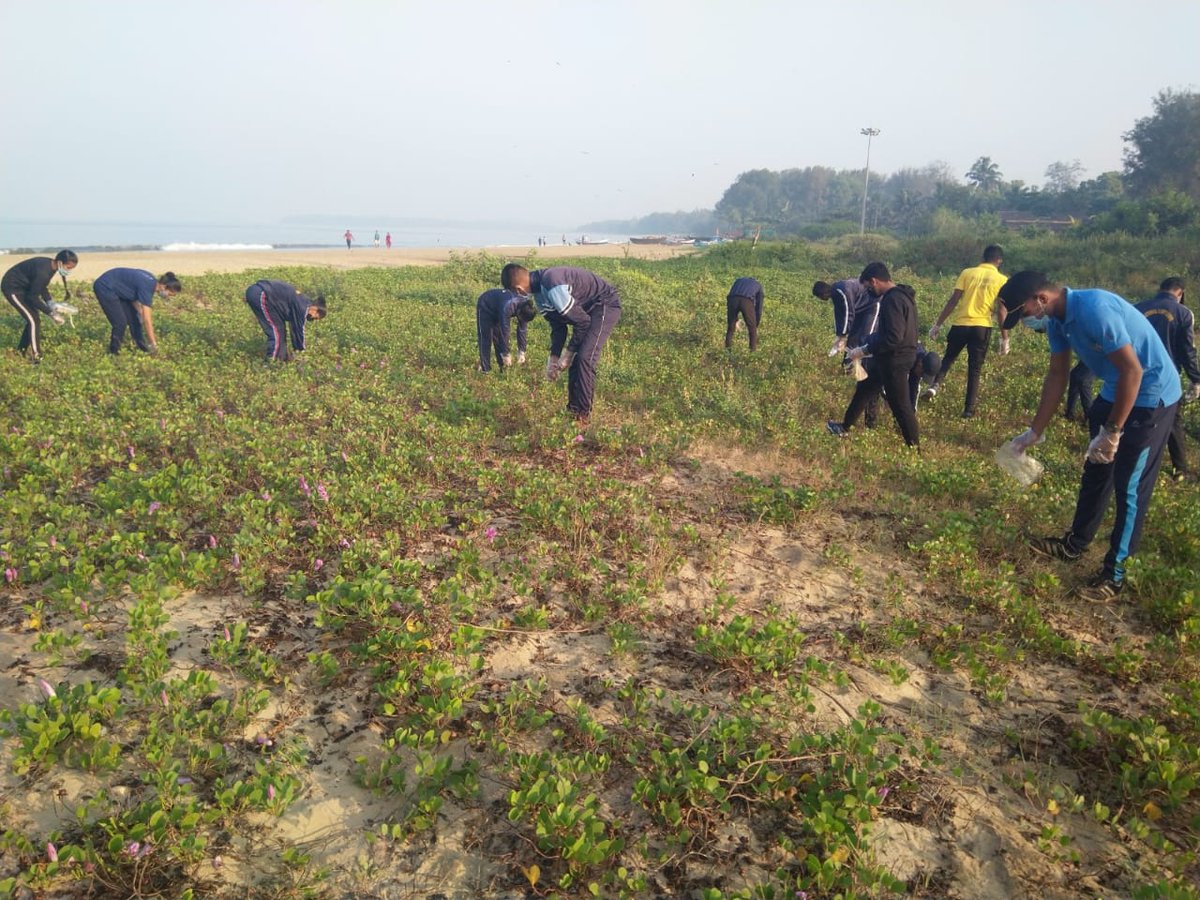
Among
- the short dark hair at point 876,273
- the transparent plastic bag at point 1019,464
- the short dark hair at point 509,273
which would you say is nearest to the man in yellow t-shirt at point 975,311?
the short dark hair at point 876,273

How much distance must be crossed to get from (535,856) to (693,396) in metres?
5.70

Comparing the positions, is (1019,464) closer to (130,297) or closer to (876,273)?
(876,273)

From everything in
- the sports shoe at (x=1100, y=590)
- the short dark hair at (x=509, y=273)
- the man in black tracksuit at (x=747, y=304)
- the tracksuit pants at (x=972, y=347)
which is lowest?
the sports shoe at (x=1100, y=590)

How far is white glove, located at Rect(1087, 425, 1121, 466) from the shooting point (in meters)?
3.71

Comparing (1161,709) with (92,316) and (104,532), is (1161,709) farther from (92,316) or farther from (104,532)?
(92,316)

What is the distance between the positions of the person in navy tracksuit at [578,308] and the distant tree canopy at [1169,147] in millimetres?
45503

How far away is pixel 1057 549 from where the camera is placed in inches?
163

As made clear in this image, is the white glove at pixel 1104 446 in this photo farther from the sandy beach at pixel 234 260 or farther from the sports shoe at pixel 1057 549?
the sandy beach at pixel 234 260

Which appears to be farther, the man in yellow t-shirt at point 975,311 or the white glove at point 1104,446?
the man in yellow t-shirt at point 975,311

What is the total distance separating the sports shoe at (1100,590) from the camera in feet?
12.2

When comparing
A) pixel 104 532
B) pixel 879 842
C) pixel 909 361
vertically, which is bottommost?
pixel 879 842

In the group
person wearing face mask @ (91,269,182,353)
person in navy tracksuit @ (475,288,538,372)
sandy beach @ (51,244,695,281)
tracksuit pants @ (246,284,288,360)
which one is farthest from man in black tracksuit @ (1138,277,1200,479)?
sandy beach @ (51,244,695,281)

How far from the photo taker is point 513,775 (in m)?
2.50

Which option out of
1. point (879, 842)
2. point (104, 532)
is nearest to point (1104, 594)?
point (879, 842)
